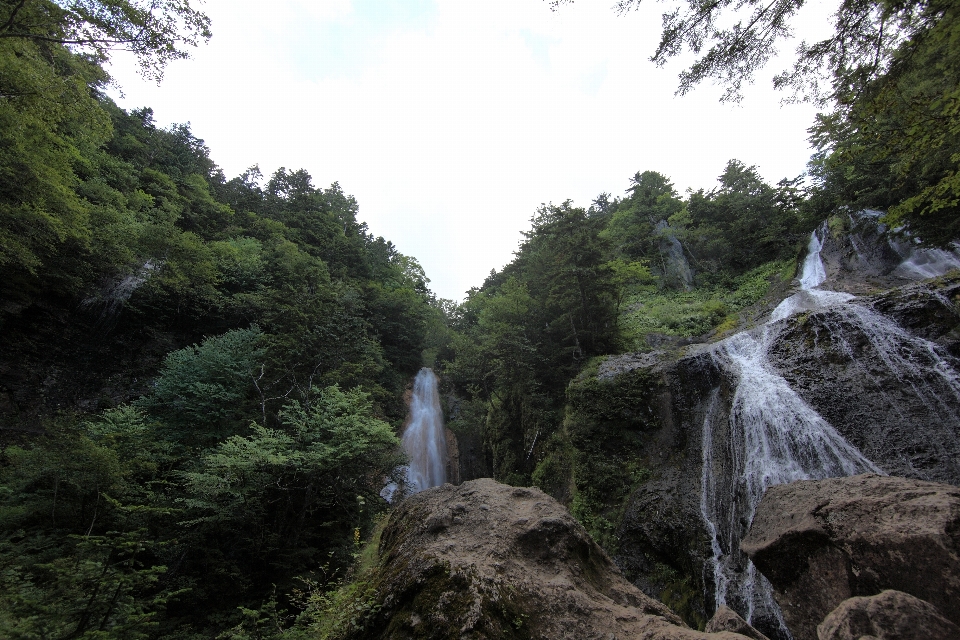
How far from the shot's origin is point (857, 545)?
9.73 ft

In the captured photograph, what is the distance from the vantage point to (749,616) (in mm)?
5895

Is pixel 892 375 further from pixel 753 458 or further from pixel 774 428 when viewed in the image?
pixel 753 458

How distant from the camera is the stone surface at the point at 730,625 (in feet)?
9.05

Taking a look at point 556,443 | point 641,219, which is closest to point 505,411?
point 556,443

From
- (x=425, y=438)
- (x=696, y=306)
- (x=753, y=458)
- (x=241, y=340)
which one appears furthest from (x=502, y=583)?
(x=696, y=306)

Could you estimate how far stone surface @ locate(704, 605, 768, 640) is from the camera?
2760 millimetres

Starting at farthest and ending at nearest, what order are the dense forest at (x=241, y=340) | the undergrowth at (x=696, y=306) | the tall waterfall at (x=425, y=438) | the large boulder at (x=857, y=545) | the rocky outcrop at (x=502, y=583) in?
the tall waterfall at (x=425, y=438), the undergrowth at (x=696, y=306), the dense forest at (x=241, y=340), the rocky outcrop at (x=502, y=583), the large boulder at (x=857, y=545)

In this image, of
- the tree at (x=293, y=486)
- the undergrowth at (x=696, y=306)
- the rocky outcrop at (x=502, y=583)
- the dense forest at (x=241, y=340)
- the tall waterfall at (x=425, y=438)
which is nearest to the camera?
the rocky outcrop at (x=502, y=583)

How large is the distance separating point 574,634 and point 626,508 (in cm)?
690

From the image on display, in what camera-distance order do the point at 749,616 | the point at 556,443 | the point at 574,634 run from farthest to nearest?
the point at 556,443 → the point at 749,616 → the point at 574,634

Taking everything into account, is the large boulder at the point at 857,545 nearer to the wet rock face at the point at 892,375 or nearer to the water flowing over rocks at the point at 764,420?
the water flowing over rocks at the point at 764,420

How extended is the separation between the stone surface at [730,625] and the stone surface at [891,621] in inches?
42.3

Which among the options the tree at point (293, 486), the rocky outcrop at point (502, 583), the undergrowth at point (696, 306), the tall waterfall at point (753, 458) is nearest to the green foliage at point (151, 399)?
the tree at point (293, 486)

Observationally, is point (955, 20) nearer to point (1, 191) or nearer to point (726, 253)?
point (1, 191)
